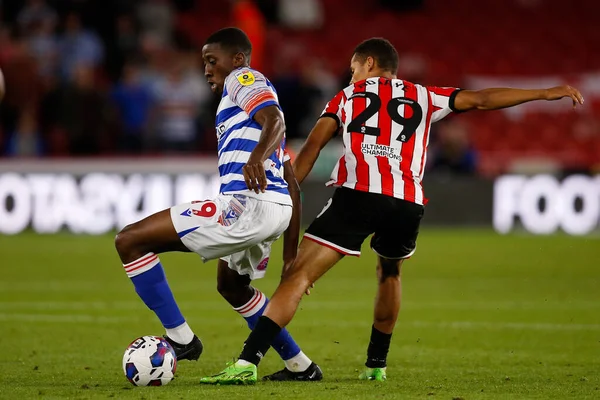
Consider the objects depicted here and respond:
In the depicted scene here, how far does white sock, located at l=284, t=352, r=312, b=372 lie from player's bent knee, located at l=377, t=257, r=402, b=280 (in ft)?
2.08

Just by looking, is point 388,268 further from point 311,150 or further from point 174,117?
point 174,117

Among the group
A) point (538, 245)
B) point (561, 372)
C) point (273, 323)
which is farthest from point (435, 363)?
point (538, 245)

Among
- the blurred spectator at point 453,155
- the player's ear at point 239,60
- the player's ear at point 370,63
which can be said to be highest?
the blurred spectator at point 453,155

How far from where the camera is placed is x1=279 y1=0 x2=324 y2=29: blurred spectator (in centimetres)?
2270

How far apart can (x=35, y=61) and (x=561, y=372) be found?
1255cm

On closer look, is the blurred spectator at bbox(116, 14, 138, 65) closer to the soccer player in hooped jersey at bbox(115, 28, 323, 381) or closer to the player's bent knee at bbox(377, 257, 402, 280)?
the soccer player in hooped jersey at bbox(115, 28, 323, 381)

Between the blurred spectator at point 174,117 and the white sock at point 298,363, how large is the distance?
442 inches

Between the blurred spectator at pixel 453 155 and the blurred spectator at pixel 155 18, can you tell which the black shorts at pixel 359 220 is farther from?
the blurred spectator at pixel 155 18

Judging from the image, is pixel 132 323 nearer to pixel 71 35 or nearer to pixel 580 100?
pixel 580 100

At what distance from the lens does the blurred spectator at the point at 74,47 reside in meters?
17.5

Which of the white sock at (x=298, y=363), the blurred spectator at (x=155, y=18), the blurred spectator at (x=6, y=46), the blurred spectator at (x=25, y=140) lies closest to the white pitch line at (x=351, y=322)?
the white sock at (x=298, y=363)

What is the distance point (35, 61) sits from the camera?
17.2 meters

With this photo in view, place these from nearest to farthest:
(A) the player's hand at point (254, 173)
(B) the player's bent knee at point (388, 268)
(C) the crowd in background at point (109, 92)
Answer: (A) the player's hand at point (254, 173)
(B) the player's bent knee at point (388, 268)
(C) the crowd in background at point (109, 92)

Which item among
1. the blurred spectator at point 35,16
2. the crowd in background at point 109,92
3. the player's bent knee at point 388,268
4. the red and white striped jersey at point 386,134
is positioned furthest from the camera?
the blurred spectator at point 35,16
